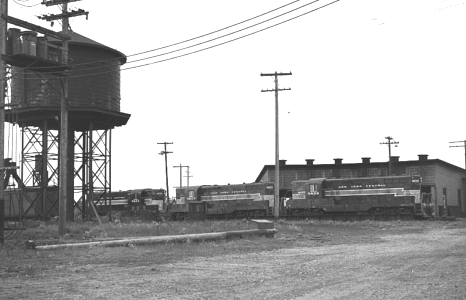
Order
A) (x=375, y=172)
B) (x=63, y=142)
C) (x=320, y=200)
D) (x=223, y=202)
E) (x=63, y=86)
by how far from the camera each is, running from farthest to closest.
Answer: (x=375, y=172) < (x=223, y=202) < (x=320, y=200) < (x=63, y=86) < (x=63, y=142)

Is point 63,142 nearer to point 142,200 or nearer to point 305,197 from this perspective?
point 305,197

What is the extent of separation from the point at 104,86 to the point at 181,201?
2359 centimetres

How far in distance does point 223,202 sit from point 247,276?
1755 inches

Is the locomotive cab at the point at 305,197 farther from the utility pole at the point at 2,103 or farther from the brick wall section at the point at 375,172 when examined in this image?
the utility pole at the point at 2,103

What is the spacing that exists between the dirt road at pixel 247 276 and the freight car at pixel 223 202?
3541 centimetres

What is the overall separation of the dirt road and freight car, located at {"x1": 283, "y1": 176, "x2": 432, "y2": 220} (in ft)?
102

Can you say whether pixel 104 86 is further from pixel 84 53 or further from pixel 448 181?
pixel 448 181

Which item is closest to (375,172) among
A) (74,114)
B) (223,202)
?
(223,202)

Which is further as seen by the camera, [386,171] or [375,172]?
[375,172]

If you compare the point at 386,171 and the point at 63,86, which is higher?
the point at 63,86

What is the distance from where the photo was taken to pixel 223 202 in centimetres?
5666

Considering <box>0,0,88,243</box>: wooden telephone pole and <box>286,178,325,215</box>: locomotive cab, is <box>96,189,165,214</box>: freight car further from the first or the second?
<box>0,0,88,243</box>: wooden telephone pole

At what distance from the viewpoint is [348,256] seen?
54.5 ft

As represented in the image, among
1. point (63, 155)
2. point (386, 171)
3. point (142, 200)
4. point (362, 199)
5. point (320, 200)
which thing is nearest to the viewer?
point (63, 155)
